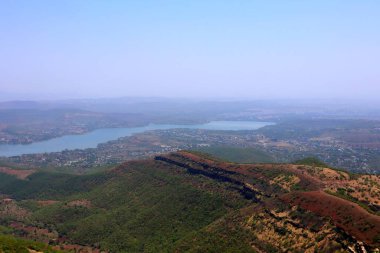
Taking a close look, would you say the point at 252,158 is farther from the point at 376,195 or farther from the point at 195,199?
the point at 376,195

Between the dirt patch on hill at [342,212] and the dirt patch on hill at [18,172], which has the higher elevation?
the dirt patch on hill at [342,212]

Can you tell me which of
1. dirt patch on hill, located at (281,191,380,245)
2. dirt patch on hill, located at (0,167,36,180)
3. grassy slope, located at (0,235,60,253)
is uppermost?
dirt patch on hill, located at (281,191,380,245)

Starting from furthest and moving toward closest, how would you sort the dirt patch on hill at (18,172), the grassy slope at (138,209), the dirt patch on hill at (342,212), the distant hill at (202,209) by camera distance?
1. the dirt patch on hill at (18,172)
2. the grassy slope at (138,209)
3. the distant hill at (202,209)
4. the dirt patch on hill at (342,212)

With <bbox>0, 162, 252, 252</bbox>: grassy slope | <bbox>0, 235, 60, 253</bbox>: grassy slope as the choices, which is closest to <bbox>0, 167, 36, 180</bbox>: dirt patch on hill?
<bbox>0, 162, 252, 252</bbox>: grassy slope

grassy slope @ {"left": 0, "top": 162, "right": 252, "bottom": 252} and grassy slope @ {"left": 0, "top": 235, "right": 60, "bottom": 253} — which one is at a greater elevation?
grassy slope @ {"left": 0, "top": 235, "right": 60, "bottom": 253}

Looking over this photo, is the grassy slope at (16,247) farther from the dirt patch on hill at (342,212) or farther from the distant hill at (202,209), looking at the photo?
the dirt patch on hill at (342,212)

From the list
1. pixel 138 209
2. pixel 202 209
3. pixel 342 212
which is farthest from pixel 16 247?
pixel 342 212

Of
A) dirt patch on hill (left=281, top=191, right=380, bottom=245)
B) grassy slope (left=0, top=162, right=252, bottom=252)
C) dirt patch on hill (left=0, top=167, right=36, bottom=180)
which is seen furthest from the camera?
dirt patch on hill (left=0, top=167, right=36, bottom=180)

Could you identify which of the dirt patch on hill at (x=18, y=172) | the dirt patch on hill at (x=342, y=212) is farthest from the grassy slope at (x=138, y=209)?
the dirt patch on hill at (x=18, y=172)

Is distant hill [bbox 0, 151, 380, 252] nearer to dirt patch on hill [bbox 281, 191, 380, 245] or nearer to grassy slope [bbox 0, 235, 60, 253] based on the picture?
dirt patch on hill [bbox 281, 191, 380, 245]

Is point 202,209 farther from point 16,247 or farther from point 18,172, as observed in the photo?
point 18,172
